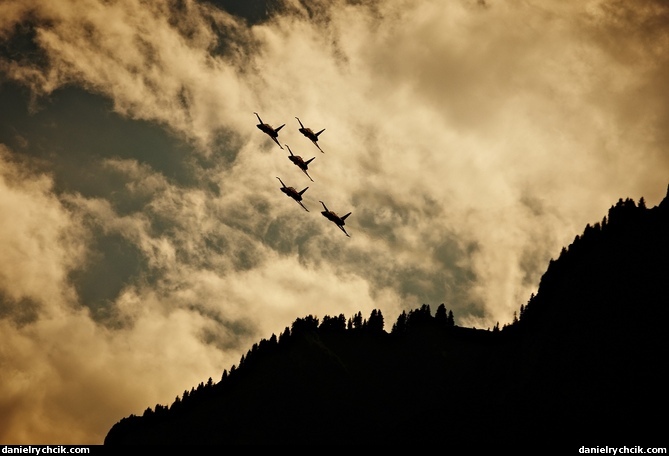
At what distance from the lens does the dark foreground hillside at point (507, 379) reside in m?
123

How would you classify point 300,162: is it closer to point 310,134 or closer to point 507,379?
point 310,134

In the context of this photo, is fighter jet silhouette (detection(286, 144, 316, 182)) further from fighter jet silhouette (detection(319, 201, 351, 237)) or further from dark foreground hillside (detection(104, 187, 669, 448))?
dark foreground hillside (detection(104, 187, 669, 448))

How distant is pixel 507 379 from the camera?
488ft

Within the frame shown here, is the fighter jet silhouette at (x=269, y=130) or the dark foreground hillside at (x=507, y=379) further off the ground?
the fighter jet silhouette at (x=269, y=130)

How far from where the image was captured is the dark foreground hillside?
123m

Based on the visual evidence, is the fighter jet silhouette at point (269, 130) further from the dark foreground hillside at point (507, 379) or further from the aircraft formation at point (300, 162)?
the dark foreground hillside at point (507, 379)

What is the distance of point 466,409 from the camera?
148625mm

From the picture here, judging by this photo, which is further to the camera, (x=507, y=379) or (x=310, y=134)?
(x=507, y=379)

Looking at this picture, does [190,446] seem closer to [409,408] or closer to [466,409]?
[409,408]

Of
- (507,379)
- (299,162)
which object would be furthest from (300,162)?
(507,379)

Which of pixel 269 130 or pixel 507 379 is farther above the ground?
pixel 269 130

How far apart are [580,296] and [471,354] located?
44135 mm

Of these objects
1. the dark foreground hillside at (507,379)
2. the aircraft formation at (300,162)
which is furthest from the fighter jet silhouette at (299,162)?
the dark foreground hillside at (507,379)

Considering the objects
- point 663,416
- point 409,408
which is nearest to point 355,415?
point 409,408
